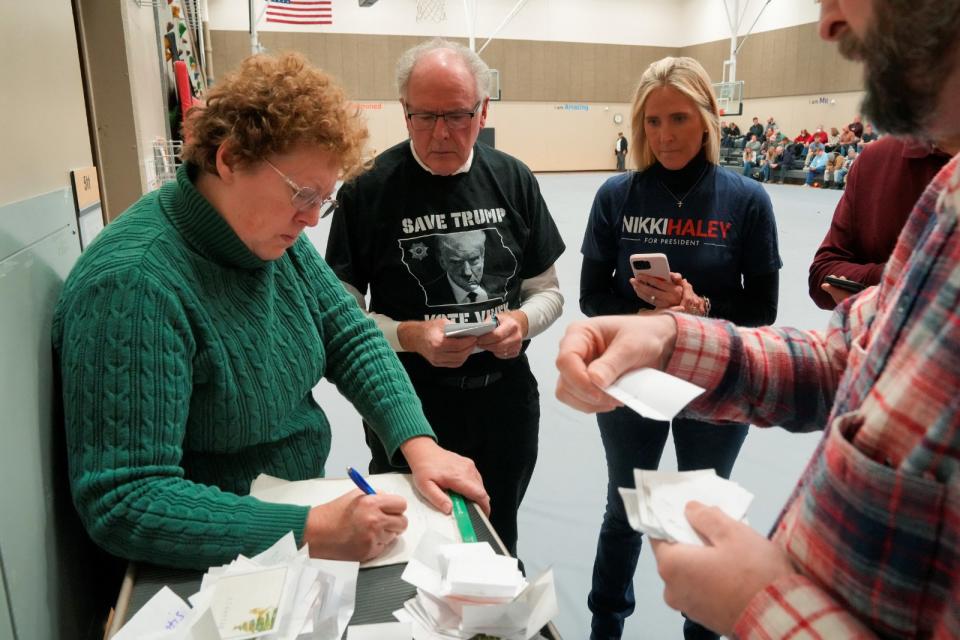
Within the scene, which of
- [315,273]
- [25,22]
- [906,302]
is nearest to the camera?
[906,302]

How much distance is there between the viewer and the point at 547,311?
2385 millimetres

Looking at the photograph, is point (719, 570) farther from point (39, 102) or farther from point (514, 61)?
point (514, 61)

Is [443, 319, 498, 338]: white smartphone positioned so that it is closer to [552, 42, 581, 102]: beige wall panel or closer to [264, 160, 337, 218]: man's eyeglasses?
[264, 160, 337, 218]: man's eyeglasses

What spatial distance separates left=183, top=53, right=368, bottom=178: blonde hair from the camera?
135 centimetres

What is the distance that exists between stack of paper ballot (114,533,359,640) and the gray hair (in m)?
1.56

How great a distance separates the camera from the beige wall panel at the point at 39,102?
1.22 metres

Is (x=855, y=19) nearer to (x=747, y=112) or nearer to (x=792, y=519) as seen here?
(x=792, y=519)

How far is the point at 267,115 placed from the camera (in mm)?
1354

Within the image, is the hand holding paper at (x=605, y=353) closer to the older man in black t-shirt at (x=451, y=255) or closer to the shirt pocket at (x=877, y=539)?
the shirt pocket at (x=877, y=539)

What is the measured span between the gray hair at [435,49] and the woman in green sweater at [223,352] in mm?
744

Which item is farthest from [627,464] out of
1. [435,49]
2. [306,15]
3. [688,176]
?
[306,15]

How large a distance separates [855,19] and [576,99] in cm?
2295

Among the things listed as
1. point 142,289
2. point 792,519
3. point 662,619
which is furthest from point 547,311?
point 792,519

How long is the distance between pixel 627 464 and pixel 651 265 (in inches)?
27.3
